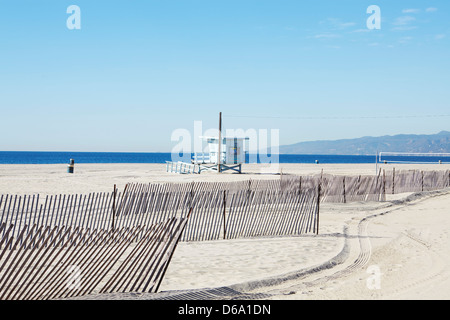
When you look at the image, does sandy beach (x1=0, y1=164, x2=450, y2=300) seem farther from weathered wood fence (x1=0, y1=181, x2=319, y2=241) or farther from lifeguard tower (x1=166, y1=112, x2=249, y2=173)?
lifeguard tower (x1=166, y1=112, x2=249, y2=173)

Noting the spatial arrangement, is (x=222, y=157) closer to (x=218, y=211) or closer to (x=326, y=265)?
(x=218, y=211)

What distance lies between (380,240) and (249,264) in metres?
5.05

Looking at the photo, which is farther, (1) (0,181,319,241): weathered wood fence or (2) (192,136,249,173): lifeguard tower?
(2) (192,136,249,173): lifeguard tower

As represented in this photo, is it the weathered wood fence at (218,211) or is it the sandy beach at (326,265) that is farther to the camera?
the weathered wood fence at (218,211)

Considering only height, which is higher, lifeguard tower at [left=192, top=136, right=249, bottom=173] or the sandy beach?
lifeguard tower at [left=192, top=136, right=249, bottom=173]

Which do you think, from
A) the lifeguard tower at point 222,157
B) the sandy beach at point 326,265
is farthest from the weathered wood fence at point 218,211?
the lifeguard tower at point 222,157

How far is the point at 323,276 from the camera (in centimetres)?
929

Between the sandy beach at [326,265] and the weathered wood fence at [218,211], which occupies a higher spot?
the weathered wood fence at [218,211]

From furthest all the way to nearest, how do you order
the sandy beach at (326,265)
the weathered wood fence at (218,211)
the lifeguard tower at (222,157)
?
the lifeguard tower at (222,157) → the weathered wood fence at (218,211) → the sandy beach at (326,265)

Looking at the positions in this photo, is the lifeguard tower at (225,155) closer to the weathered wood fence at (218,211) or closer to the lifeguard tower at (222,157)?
the lifeguard tower at (222,157)

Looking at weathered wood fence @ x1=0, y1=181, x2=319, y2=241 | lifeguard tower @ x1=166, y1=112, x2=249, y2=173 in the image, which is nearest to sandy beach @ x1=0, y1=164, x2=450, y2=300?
weathered wood fence @ x1=0, y1=181, x2=319, y2=241

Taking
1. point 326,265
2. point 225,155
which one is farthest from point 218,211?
point 225,155
